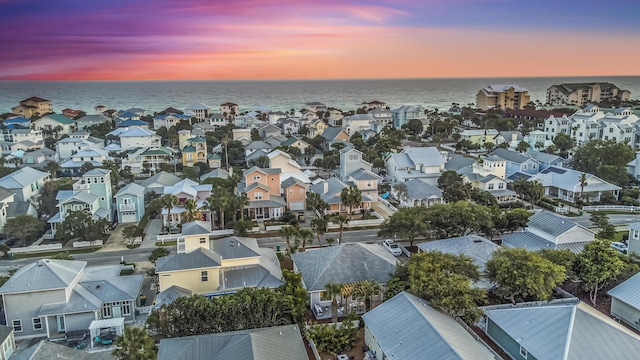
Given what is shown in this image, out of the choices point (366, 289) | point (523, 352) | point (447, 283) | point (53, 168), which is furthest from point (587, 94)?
point (366, 289)

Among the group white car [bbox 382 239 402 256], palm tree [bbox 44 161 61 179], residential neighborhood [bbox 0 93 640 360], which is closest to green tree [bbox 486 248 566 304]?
residential neighborhood [bbox 0 93 640 360]

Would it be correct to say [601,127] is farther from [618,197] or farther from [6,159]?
[6,159]

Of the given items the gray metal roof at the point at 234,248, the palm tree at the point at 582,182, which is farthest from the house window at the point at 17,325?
the palm tree at the point at 582,182

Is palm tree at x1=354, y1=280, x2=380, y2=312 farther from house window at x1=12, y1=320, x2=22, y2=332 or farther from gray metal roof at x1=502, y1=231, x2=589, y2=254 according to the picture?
house window at x1=12, y1=320, x2=22, y2=332

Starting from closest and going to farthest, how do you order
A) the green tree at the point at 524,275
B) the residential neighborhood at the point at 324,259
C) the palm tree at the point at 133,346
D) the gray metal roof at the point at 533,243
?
the palm tree at the point at 133,346, the residential neighborhood at the point at 324,259, the green tree at the point at 524,275, the gray metal roof at the point at 533,243

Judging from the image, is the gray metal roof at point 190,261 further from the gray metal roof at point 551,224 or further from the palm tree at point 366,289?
the gray metal roof at point 551,224

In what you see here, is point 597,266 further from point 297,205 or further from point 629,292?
point 297,205

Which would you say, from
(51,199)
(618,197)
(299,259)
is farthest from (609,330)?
(51,199)
